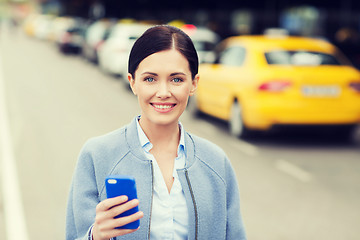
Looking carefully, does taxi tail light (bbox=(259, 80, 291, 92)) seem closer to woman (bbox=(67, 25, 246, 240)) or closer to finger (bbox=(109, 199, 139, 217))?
woman (bbox=(67, 25, 246, 240))

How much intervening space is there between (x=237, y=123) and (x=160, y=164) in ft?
24.1

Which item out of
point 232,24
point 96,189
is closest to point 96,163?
point 96,189

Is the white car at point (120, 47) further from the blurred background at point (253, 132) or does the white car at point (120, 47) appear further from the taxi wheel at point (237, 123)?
the taxi wheel at point (237, 123)

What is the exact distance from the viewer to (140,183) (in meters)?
1.81

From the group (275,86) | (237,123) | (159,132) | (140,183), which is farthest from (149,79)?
(237,123)

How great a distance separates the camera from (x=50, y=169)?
719cm

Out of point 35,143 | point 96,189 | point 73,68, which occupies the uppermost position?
point 96,189

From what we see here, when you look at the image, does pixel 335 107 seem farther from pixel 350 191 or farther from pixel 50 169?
pixel 50 169

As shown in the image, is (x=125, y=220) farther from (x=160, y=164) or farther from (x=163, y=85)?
(x=163, y=85)

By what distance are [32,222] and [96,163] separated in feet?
11.8

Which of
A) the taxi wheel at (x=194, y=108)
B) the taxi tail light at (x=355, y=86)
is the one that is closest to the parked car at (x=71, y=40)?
the taxi wheel at (x=194, y=108)

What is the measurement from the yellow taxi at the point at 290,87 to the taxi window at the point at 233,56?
7 centimetres

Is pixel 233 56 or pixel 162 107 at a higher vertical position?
pixel 162 107

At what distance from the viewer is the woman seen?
1.82 meters
